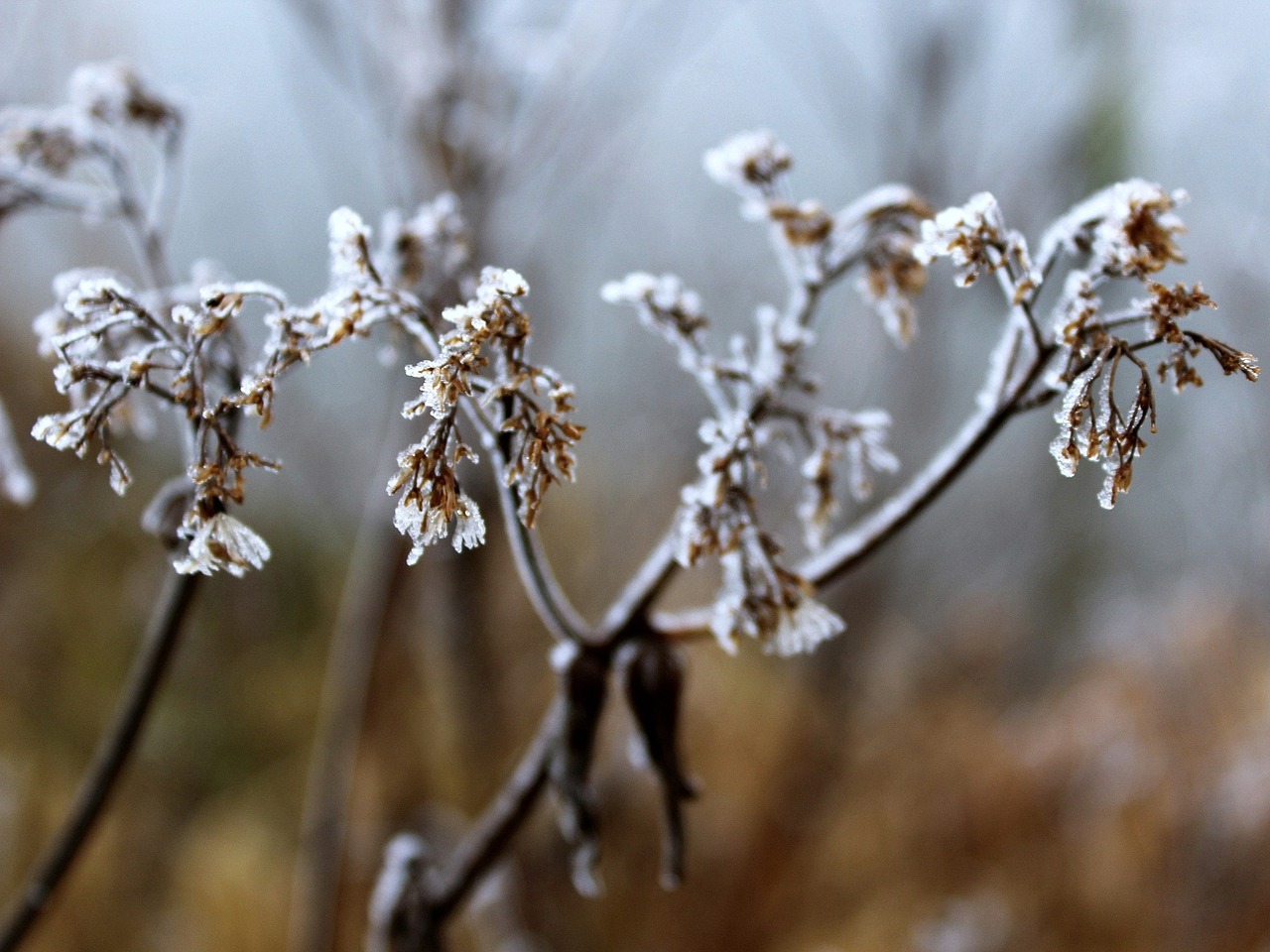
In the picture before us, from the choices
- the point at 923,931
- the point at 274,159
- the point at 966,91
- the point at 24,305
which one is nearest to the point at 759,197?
the point at 923,931

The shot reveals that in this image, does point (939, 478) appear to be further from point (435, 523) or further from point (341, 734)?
point (341, 734)

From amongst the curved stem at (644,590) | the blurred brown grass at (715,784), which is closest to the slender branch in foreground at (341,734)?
the blurred brown grass at (715,784)

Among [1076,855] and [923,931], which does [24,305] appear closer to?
[923,931]

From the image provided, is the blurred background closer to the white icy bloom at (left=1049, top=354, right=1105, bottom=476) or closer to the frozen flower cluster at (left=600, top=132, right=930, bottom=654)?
the frozen flower cluster at (left=600, top=132, right=930, bottom=654)

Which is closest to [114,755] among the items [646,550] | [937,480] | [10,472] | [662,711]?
[10,472]

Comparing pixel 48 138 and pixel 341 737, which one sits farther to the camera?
pixel 341 737

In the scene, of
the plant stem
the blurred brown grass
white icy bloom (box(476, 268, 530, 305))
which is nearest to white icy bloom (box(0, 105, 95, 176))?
white icy bloom (box(476, 268, 530, 305))
